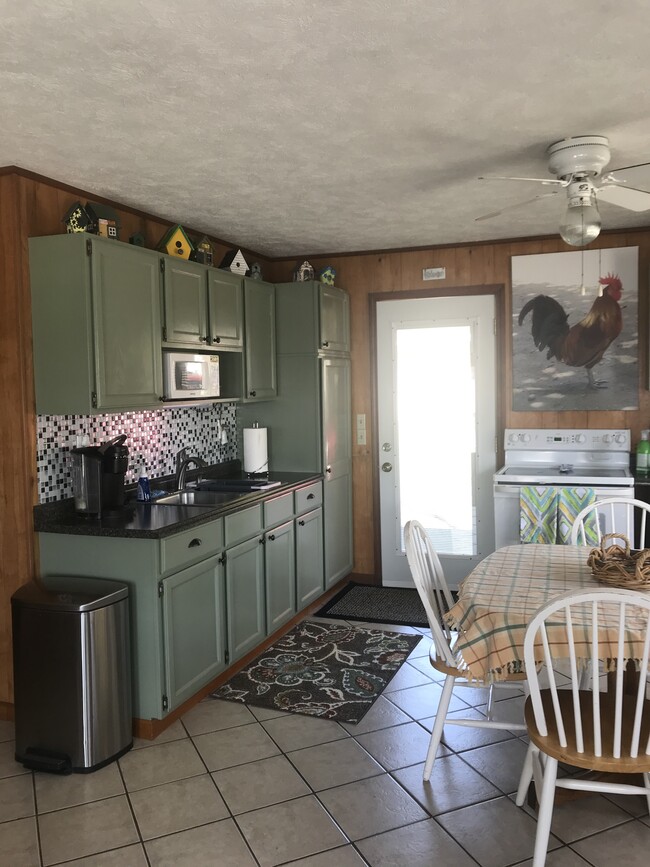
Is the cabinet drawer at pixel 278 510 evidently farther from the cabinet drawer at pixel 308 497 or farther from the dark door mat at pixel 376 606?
the dark door mat at pixel 376 606

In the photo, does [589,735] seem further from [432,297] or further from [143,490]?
[432,297]

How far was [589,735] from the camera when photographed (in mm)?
2127

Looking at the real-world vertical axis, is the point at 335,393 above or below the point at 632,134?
below

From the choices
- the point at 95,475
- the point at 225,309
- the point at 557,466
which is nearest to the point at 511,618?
the point at 95,475

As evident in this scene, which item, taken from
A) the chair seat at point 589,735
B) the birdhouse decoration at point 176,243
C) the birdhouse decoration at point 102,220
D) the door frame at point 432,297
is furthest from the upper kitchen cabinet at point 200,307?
the chair seat at point 589,735

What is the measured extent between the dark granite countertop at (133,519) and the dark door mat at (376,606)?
4.48 ft

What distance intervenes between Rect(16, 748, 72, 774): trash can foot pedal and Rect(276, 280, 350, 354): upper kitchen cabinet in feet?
9.44

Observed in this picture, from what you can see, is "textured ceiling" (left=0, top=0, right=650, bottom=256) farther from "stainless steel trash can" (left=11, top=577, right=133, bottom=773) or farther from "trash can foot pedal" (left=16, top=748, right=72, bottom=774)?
"trash can foot pedal" (left=16, top=748, right=72, bottom=774)

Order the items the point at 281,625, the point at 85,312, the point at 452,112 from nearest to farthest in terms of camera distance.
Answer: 1. the point at 452,112
2. the point at 85,312
3. the point at 281,625

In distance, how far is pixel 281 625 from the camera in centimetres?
431

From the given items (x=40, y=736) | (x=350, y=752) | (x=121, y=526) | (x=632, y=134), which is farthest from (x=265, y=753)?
(x=632, y=134)

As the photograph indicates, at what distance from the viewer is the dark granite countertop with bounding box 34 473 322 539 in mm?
3119

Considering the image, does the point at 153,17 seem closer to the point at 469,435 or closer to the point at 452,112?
the point at 452,112

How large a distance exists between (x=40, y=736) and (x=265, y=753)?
91 centimetres
